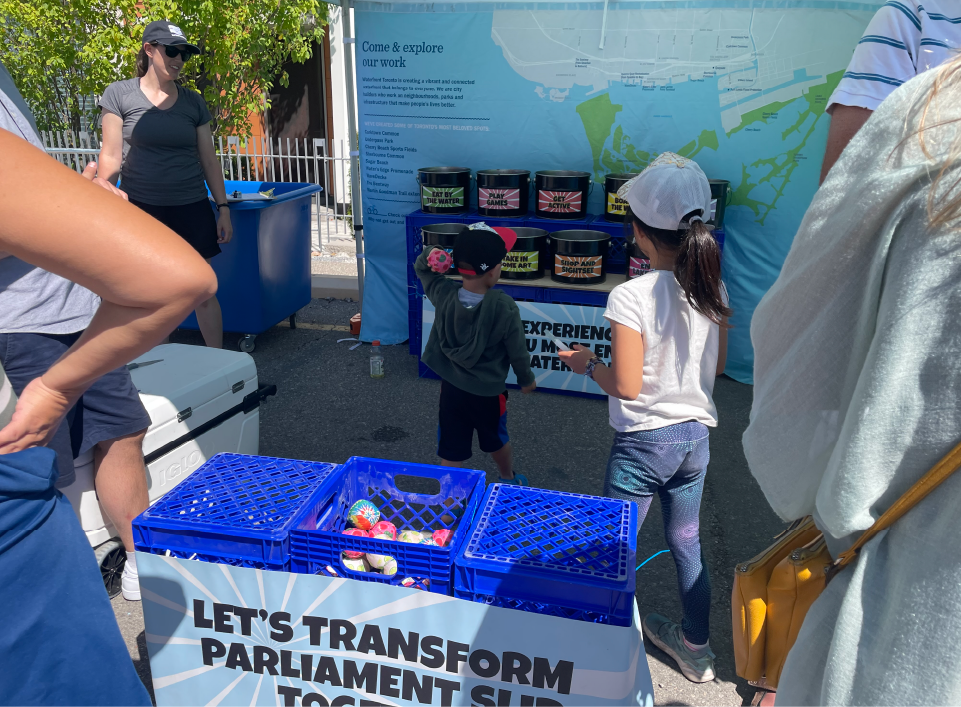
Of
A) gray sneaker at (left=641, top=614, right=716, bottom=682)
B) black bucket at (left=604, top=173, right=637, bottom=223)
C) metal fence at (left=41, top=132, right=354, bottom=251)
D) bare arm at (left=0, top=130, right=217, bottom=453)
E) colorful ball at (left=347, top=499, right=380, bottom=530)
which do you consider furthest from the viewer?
metal fence at (left=41, top=132, right=354, bottom=251)

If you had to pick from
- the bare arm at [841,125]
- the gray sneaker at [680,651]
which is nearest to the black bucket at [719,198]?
the bare arm at [841,125]

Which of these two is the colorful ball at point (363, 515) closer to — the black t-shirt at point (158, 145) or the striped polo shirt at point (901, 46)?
the striped polo shirt at point (901, 46)

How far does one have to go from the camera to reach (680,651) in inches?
93.9

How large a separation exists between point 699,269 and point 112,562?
2.29 m

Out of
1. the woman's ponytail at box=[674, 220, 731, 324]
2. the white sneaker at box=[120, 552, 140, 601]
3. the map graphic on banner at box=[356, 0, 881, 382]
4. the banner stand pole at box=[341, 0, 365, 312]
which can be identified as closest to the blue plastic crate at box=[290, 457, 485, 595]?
the woman's ponytail at box=[674, 220, 731, 324]

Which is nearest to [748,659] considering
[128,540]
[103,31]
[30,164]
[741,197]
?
[30,164]

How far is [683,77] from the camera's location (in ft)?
15.1

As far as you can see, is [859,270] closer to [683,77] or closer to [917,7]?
[917,7]

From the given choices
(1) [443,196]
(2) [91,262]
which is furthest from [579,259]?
(2) [91,262]

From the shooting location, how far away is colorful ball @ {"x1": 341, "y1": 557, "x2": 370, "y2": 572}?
1.72m

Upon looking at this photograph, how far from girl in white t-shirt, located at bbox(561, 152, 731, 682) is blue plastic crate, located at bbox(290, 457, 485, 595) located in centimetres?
49

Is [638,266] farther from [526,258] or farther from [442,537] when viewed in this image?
[442,537]

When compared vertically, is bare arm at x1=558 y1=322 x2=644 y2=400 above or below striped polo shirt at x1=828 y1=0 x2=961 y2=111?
below

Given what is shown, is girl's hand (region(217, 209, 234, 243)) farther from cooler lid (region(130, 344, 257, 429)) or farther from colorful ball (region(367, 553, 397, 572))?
colorful ball (region(367, 553, 397, 572))
